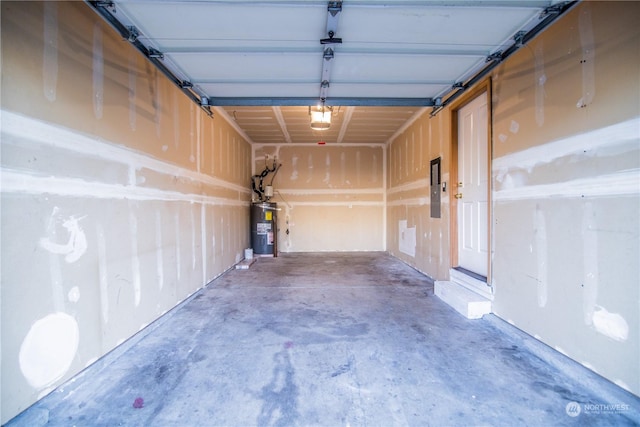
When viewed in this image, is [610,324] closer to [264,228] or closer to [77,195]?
[77,195]

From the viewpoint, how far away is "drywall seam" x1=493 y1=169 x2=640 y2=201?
57.8 inches

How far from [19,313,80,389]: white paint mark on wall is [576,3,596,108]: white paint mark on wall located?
11.0ft

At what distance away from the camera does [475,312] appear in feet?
8.53

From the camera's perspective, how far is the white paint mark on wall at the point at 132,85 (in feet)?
7.10

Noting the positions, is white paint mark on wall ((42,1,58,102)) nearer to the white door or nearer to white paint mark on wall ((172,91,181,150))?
white paint mark on wall ((172,91,181,150))

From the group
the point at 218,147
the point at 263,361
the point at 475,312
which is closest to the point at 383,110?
the point at 218,147

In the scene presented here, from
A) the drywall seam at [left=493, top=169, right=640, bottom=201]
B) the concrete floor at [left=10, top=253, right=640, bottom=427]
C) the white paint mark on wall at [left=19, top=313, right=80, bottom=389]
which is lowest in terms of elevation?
the concrete floor at [left=10, top=253, right=640, bottom=427]

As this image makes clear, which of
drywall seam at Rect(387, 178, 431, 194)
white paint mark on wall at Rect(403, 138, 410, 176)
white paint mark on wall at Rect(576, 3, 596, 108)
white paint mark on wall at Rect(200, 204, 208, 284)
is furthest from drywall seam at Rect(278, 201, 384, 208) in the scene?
white paint mark on wall at Rect(576, 3, 596, 108)

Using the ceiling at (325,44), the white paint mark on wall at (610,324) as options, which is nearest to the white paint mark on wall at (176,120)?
the ceiling at (325,44)

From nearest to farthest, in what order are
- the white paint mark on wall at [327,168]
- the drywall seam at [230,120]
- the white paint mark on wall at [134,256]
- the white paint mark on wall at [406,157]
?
1. the white paint mark on wall at [134,256]
2. the drywall seam at [230,120]
3. the white paint mark on wall at [406,157]
4. the white paint mark on wall at [327,168]

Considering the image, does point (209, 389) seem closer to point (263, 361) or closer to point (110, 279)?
point (263, 361)

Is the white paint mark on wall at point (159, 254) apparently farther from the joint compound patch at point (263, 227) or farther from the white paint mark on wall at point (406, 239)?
the white paint mark on wall at point (406, 239)

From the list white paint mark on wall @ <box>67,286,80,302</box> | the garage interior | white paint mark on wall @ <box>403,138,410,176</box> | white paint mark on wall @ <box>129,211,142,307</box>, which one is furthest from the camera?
white paint mark on wall @ <box>403,138,410,176</box>

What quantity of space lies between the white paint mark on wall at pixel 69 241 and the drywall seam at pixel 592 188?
3.10 m
